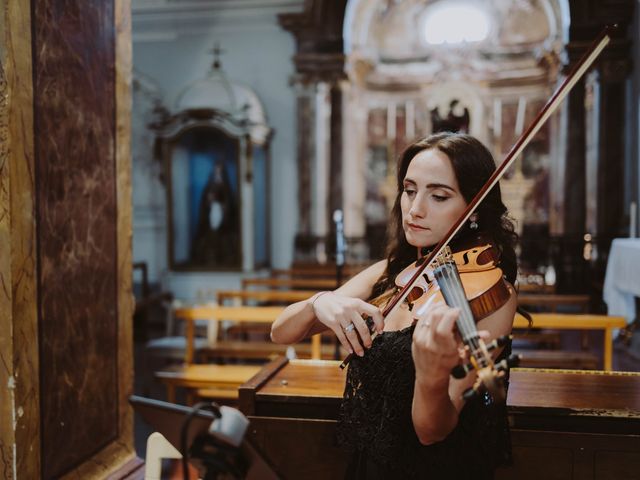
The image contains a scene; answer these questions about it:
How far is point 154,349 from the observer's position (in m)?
5.30

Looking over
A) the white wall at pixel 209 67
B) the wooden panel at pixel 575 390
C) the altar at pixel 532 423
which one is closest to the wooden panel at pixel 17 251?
the altar at pixel 532 423

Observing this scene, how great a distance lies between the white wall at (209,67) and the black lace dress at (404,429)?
8.59m

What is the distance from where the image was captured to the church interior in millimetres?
2135

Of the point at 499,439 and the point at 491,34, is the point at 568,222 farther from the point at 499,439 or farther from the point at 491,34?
the point at 499,439

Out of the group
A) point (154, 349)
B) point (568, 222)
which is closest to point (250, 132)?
point (154, 349)

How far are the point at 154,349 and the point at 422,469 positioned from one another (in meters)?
4.28

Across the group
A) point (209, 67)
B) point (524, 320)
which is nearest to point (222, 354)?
point (524, 320)

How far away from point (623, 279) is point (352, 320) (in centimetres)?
414

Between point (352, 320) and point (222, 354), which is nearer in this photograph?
point (352, 320)

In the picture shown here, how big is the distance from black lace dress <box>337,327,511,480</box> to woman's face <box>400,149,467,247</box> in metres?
0.24

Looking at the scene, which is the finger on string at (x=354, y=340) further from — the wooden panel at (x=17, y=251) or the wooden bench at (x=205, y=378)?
the wooden bench at (x=205, y=378)

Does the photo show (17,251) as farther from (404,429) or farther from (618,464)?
(618,464)

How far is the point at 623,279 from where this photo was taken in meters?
4.76

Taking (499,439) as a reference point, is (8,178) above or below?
above
